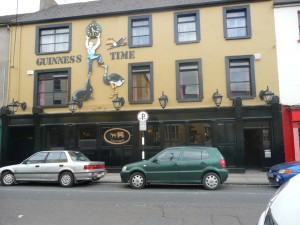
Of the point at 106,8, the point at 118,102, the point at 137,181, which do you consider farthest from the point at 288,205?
the point at 106,8

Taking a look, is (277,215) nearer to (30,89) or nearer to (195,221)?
(195,221)

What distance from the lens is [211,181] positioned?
11.0m

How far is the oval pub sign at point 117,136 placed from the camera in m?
Answer: 16.8

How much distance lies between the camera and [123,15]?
17.8 m

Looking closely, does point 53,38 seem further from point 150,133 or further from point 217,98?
point 217,98

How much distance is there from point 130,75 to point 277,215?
1513cm

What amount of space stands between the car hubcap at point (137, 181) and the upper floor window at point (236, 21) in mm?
9661

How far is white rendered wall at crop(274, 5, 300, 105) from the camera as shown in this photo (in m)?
15.7

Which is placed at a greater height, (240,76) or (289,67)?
(289,67)

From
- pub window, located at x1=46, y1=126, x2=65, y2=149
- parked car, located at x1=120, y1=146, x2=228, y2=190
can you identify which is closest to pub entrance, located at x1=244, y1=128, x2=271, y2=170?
parked car, located at x1=120, y1=146, x2=228, y2=190

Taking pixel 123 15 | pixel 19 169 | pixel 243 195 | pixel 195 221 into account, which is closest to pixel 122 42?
pixel 123 15

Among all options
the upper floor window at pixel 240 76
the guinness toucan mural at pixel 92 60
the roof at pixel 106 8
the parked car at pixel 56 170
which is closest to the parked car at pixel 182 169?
the parked car at pixel 56 170

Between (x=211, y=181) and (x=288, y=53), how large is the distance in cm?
919

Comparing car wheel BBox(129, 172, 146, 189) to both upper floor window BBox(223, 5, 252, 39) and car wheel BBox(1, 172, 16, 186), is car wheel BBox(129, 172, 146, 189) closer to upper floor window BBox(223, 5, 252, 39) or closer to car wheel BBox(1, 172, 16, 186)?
car wheel BBox(1, 172, 16, 186)
